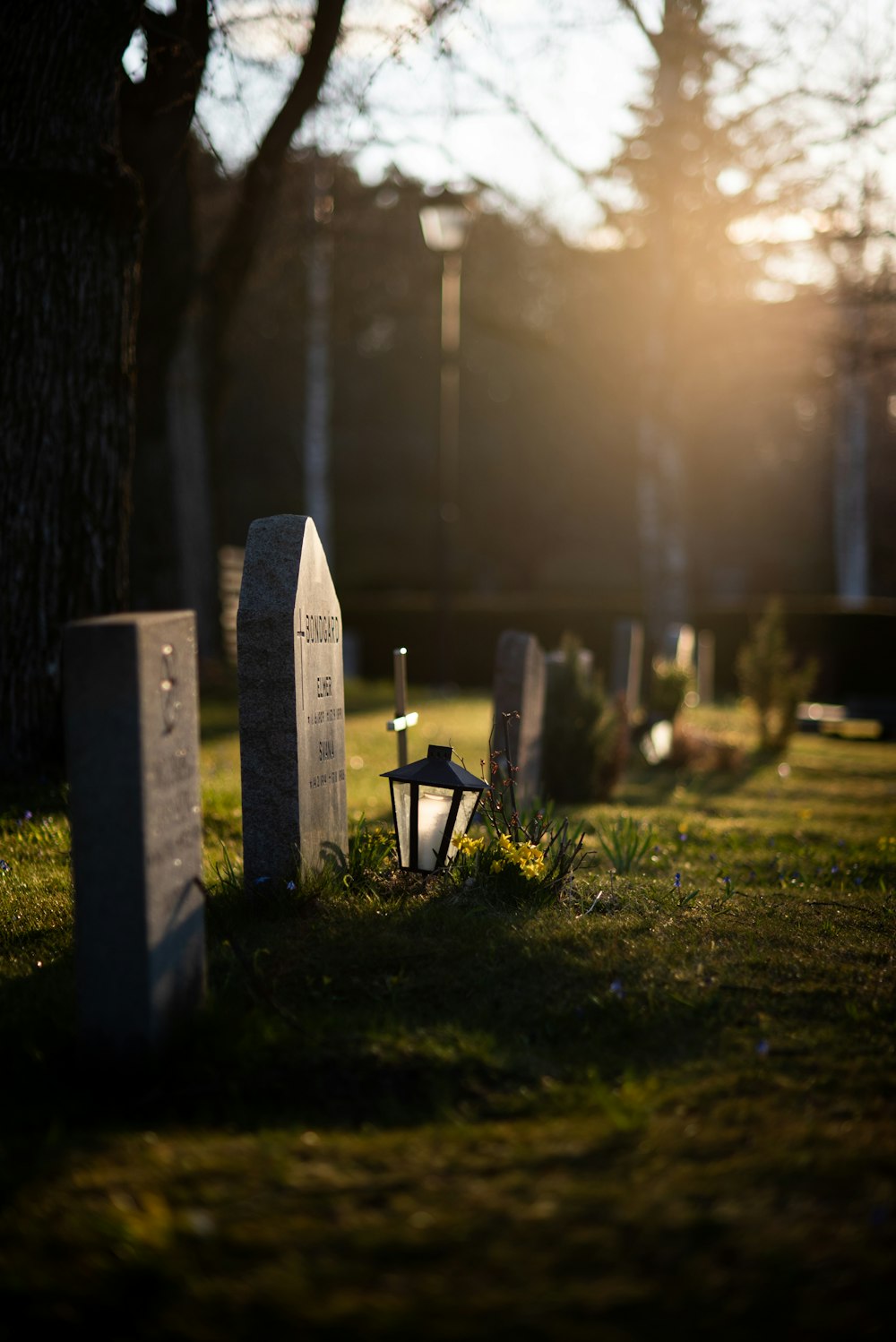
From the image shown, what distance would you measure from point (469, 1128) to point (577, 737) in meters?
5.91

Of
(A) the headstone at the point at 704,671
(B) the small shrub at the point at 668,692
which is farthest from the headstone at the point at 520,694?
(A) the headstone at the point at 704,671

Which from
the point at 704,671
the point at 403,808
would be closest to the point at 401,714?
the point at 403,808

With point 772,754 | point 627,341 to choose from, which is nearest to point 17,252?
point 772,754

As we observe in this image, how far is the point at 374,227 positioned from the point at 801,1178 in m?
20.7

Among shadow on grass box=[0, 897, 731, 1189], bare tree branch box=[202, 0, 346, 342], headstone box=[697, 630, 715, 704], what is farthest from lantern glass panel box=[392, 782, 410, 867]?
headstone box=[697, 630, 715, 704]

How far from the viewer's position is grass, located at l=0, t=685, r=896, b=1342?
7.07ft

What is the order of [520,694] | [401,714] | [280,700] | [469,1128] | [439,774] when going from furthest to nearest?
[520,694] → [401,714] → [439,774] → [280,700] → [469,1128]

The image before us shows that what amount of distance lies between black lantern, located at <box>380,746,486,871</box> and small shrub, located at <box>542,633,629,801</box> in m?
3.92

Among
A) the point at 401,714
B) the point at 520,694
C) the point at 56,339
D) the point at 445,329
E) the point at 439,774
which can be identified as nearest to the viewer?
the point at 439,774

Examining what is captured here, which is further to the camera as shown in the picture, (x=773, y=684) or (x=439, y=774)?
(x=773, y=684)

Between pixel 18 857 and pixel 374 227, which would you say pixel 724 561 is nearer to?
pixel 374 227

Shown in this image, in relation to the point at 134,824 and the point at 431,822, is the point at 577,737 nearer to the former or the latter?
the point at 431,822

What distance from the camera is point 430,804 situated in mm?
4562

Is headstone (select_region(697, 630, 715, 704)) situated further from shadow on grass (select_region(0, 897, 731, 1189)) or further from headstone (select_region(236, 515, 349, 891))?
shadow on grass (select_region(0, 897, 731, 1189))
